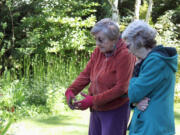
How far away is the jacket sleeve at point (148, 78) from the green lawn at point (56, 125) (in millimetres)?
2821

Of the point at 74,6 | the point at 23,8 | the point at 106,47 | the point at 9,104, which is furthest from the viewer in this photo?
the point at 23,8

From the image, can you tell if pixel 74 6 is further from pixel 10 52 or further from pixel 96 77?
pixel 96 77

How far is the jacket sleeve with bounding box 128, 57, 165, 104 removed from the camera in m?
1.91

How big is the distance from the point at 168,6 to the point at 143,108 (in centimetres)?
1411

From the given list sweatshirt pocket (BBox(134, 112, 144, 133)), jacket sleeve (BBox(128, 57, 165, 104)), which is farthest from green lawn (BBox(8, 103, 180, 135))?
jacket sleeve (BBox(128, 57, 165, 104))

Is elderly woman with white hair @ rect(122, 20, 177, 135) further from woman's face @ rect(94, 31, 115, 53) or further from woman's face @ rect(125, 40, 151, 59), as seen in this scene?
woman's face @ rect(94, 31, 115, 53)

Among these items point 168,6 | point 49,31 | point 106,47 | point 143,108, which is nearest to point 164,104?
point 143,108

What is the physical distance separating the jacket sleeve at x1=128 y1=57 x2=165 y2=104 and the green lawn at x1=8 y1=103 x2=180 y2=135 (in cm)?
282

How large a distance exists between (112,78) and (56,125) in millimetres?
2935

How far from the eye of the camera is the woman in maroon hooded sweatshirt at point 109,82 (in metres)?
2.39

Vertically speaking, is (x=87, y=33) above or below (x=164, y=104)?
below

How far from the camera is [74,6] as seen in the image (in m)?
8.73

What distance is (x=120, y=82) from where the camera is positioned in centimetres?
238

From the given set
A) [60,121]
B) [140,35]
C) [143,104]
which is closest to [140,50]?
[140,35]
